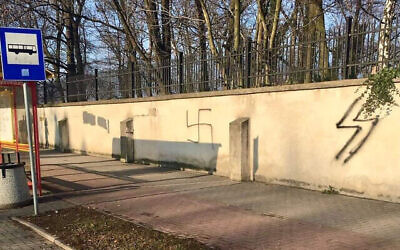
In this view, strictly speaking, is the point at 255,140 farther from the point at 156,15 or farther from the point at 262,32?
the point at 156,15

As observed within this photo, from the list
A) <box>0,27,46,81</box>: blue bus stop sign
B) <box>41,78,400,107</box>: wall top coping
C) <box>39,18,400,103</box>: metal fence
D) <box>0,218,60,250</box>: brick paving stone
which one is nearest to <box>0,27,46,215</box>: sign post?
<box>0,27,46,81</box>: blue bus stop sign

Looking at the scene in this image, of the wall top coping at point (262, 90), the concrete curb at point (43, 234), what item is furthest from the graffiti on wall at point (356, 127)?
the concrete curb at point (43, 234)

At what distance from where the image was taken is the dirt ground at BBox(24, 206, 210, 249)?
13.7 feet

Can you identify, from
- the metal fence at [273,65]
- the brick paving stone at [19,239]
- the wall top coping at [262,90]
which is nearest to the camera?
the brick paving stone at [19,239]

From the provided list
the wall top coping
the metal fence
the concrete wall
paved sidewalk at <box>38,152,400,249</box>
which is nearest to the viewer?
paved sidewalk at <box>38,152,400,249</box>

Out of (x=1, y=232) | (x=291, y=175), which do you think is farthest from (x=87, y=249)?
(x=291, y=175)

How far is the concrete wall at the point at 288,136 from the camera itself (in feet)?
21.0

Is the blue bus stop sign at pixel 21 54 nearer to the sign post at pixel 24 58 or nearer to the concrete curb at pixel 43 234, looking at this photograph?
the sign post at pixel 24 58

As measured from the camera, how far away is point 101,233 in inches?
183

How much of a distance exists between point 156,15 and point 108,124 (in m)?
5.43

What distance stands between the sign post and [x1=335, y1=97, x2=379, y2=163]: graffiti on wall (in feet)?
18.4

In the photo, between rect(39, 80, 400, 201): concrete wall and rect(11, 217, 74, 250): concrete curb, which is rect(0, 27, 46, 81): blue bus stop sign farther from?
rect(39, 80, 400, 201): concrete wall

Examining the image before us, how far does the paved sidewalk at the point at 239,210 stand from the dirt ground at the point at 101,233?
331 millimetres

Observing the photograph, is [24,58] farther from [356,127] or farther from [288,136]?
[356,127]
